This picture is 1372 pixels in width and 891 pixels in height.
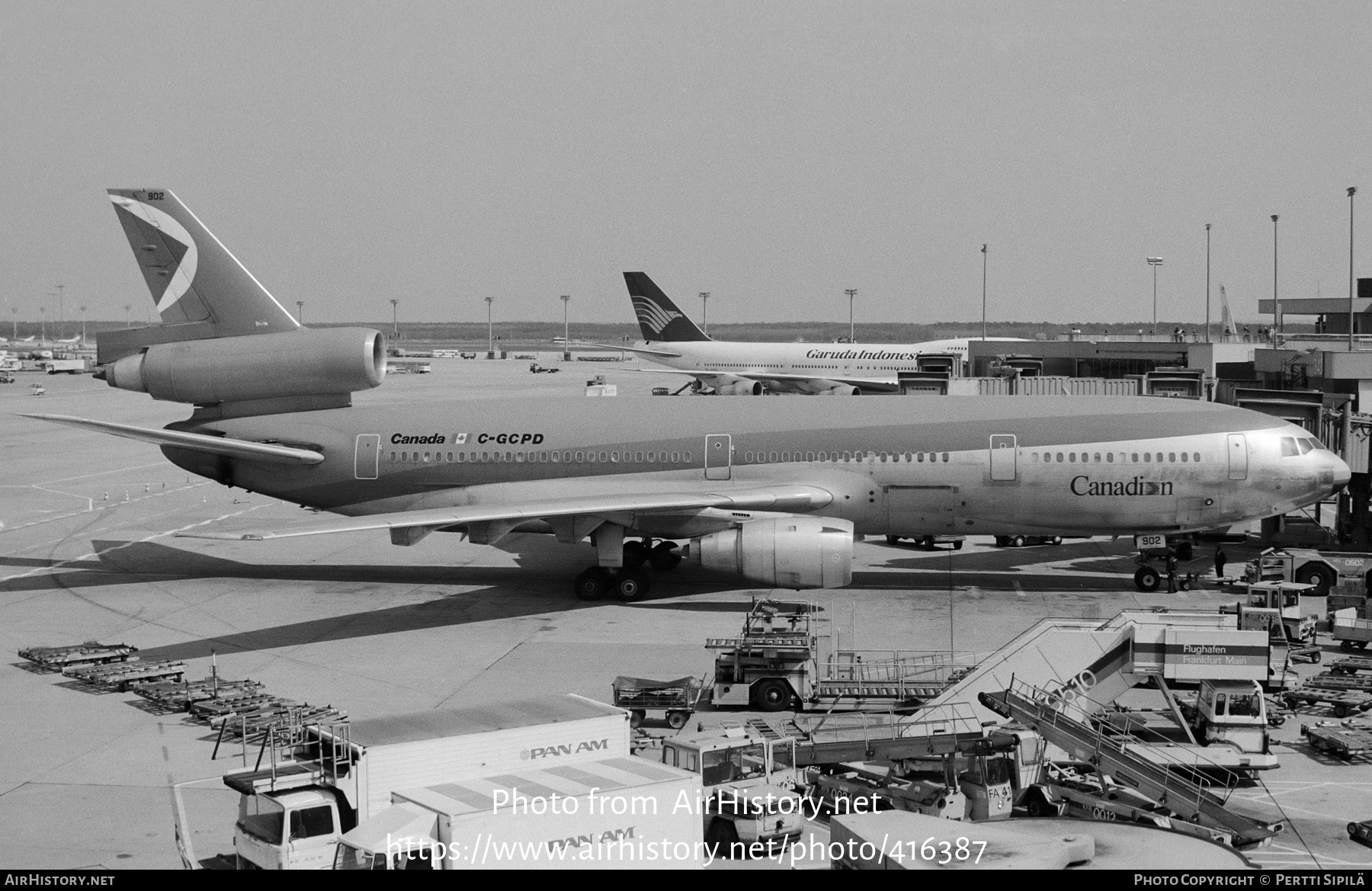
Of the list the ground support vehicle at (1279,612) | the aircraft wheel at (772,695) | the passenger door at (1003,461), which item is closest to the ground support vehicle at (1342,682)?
the ground support vehicle at (1279,612)

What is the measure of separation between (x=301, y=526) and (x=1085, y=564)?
63.9 feet

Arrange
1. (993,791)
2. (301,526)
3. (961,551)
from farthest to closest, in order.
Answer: (961,551), (301,526), (993,791)

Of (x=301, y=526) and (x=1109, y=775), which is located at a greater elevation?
(x=301, y=526)

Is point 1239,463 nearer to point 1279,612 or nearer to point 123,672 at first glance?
point 1279,612

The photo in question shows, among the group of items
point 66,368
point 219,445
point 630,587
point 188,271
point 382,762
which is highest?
point 188,271

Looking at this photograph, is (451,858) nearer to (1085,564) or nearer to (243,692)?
(243,692)

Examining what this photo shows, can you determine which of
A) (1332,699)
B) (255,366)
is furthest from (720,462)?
(1332,699)

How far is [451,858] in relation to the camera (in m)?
12.2

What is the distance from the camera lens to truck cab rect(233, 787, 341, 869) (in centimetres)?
1386

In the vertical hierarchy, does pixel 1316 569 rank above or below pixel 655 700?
above

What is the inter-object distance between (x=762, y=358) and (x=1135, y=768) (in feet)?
250

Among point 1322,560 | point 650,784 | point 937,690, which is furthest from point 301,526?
point 1322,560

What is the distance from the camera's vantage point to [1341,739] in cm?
1898

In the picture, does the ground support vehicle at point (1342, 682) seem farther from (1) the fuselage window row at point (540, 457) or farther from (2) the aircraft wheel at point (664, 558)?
(2) the aircraft wheel at point (664, 558)
